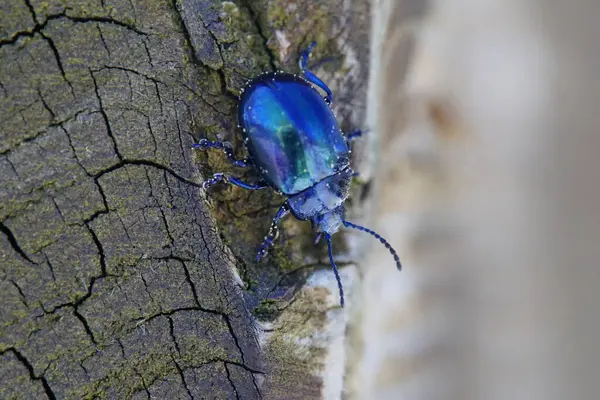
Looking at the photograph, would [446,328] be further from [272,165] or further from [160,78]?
[160,78]

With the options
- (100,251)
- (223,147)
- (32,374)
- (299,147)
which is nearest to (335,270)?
(299,147)

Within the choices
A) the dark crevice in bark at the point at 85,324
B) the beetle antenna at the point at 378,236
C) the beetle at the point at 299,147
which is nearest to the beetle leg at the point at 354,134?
the beetle at the point at 299,147

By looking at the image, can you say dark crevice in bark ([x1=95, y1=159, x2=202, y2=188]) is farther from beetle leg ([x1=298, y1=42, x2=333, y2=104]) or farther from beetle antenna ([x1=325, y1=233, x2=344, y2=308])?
beetle leg ([x1=298, y1=42, x2=333, y2=104])

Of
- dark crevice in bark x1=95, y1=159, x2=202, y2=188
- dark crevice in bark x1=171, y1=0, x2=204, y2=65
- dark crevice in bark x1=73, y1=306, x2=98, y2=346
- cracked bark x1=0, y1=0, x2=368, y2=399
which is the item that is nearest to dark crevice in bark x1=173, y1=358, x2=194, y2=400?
cracked bark x1=0, y1=0, x2=368, y2=399

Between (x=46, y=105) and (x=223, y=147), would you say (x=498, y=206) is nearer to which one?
(x=223, y=147)

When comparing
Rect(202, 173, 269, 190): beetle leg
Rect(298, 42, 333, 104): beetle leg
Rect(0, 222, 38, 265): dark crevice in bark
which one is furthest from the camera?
Rect(298, 42, 333, 104): beetle leg

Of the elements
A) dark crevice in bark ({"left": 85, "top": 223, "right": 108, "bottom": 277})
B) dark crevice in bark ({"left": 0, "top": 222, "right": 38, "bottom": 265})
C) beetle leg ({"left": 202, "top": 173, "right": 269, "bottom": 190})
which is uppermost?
beetle leg ({"left": 202, "top": 173, "right": 269, "bottom": 190})

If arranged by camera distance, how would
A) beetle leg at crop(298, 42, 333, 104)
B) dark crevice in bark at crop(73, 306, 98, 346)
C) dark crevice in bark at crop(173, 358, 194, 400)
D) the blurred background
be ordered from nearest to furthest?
dark crevice in bark at crop(73, 306, 98, 346) → dark crevice in bark at crop(173, 358, 194, 400) → beetle leg at crop(298, 42, 333, 104) → the blurred background
